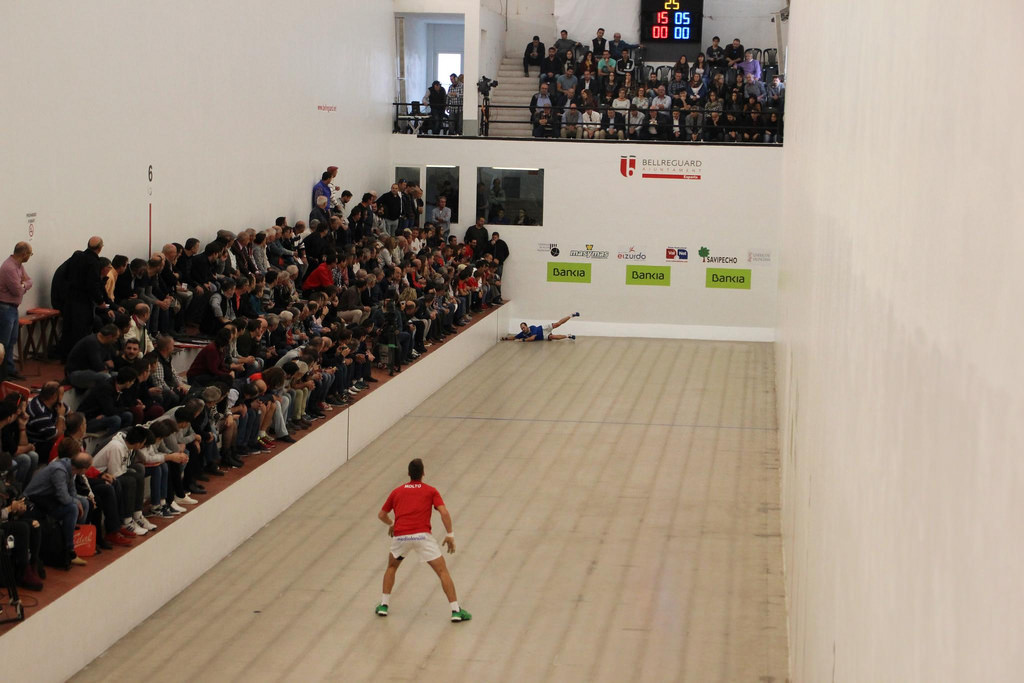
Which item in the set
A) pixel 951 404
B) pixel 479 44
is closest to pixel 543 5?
pixel 479 44

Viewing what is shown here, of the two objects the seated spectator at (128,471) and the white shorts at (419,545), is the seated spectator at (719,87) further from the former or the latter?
the seated spectator at (128,471)

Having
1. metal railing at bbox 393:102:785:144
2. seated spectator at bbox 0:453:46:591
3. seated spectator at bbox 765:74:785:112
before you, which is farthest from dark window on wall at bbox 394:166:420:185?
seated spectator at bbox 0:453:46:591

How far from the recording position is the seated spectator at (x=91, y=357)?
933cm

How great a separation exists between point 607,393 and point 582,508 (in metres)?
5.31

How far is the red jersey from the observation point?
25.6 ft

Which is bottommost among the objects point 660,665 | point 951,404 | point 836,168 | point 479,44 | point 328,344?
point 660,665

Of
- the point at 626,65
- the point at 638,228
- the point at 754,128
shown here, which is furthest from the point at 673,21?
the point at 638,228

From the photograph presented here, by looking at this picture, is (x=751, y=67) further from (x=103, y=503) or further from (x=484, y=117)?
(x=103, y=503)

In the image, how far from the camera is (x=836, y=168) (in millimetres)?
4660

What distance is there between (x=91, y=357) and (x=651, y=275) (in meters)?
12.8

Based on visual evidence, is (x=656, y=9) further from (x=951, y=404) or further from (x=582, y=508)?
(x=951, y=404)

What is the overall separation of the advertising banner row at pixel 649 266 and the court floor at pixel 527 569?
19.0 ft

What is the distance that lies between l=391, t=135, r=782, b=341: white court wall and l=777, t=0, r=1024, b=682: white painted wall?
1662 centimetres

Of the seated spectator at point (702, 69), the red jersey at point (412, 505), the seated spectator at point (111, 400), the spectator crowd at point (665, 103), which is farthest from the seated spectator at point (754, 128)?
the red jersey at point (412, 505)
